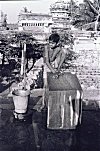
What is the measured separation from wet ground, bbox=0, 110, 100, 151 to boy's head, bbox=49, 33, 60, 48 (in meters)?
1.04

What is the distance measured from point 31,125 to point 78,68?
5048 mm

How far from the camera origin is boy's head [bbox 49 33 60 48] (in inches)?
148

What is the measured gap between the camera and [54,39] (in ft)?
12.4

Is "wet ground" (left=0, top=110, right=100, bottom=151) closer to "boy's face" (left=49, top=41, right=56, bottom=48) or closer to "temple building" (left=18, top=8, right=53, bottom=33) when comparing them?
"boy's face" (left=49, top=41, right=56, bottom=48)

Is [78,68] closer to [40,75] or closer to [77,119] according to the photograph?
[40,75]

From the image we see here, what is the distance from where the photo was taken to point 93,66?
8.98 meters

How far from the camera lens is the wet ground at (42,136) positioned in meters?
3.23

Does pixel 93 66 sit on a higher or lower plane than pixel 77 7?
lower

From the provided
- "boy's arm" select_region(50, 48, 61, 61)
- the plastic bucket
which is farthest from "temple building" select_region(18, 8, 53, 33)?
the plastic bucket

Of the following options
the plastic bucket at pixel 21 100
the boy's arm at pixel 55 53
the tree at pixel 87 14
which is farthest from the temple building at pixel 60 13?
the plastic bucket at pixel 21 100

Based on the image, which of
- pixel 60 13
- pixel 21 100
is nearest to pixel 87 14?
pixel 60 13

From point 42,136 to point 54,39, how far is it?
1.29 meters

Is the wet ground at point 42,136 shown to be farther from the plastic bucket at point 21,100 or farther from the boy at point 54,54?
the boy at point 54,54

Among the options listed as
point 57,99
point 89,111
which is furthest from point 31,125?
point 89,111
